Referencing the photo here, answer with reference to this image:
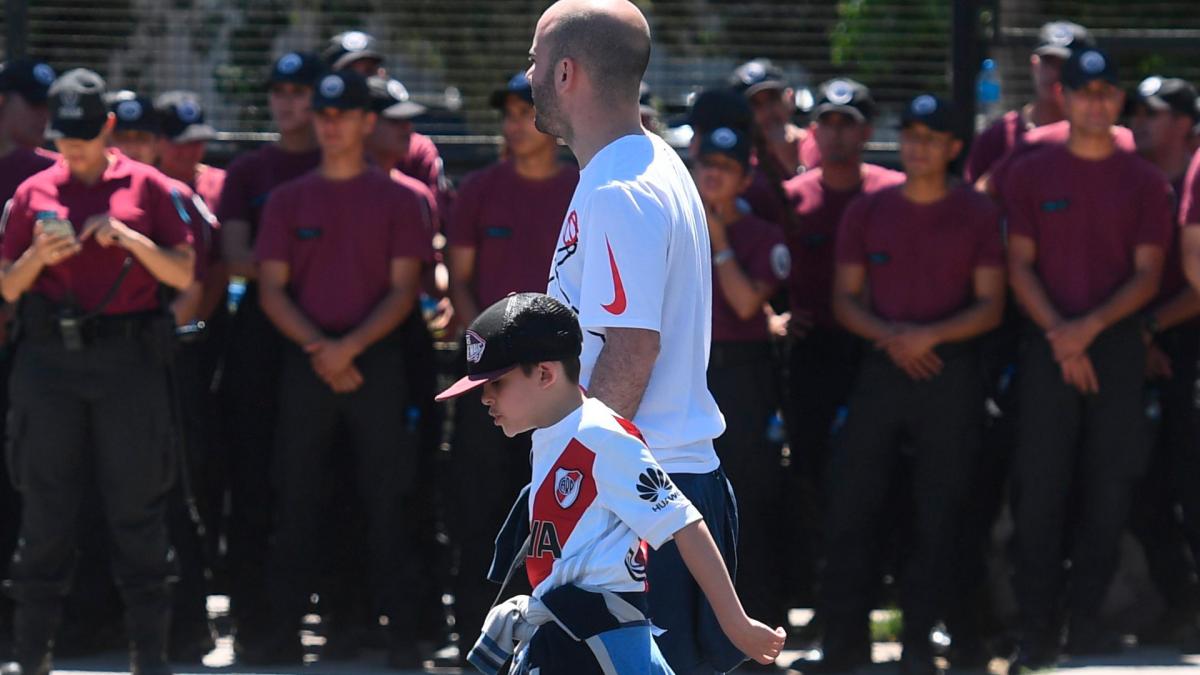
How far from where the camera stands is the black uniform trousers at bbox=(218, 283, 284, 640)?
7047 mm

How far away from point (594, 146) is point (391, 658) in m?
3.72

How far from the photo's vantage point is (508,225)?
22.6 ft

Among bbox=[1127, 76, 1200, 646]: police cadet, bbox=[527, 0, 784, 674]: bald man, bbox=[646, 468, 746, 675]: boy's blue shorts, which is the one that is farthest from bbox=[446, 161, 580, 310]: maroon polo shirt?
bbox=[646, 468, 746, 675]: boy's blue shorts

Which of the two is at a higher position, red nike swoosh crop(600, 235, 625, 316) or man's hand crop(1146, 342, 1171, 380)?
red nike swoosh crop(600, 235, 625, 316)

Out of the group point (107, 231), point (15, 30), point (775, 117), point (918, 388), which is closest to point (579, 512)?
point (107, 231)

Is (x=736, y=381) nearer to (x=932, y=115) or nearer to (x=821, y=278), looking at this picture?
(x=821, y=278)

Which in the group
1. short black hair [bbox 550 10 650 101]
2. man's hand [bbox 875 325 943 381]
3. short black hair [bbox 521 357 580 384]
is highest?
short black hair [bbox 550 10 650 101]

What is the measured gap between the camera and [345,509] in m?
7.25

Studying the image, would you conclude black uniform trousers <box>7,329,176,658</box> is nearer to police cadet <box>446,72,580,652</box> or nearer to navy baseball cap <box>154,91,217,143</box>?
police cadet <box>446,72,580,652</box>

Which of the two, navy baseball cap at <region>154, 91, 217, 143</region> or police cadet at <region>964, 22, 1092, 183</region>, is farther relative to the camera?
navy baseball cap at <region>154, 91, 217, 143</region>

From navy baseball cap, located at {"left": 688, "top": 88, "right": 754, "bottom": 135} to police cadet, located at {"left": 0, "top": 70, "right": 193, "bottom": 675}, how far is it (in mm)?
2025

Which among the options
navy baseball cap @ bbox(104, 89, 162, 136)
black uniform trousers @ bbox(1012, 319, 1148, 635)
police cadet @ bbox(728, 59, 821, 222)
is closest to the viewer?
black uniform trousers @ bbox(1012, 319, 1148, 635)

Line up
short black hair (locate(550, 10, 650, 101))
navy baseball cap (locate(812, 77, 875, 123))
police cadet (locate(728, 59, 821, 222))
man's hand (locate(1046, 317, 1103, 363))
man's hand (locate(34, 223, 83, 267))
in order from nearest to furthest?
short black hair (locate(550, 10, 650, 101))
man's hand (locate(34, 223, 83, 267))
man's hand (locate(1046, 317, 1103, 363))
navy baseball cap (locate(812, 77, 875, 123))
police cadet (locate(728, 59, 821, 222))

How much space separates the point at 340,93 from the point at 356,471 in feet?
4.68
